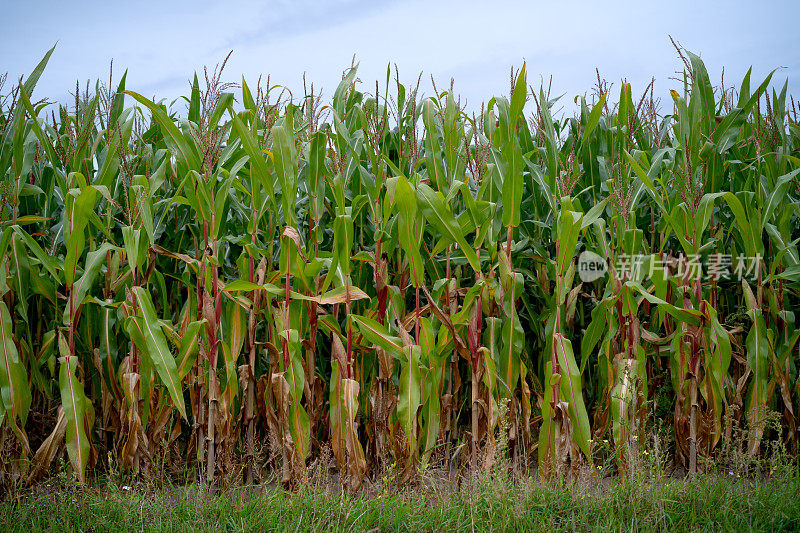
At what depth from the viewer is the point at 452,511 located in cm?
276

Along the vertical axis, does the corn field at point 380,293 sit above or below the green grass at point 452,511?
above

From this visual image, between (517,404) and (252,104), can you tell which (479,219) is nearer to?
(517,404)

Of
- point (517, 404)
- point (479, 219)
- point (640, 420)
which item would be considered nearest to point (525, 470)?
point (517, 404)

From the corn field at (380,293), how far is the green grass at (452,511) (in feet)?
1.05

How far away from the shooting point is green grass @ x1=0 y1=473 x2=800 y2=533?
104 inches

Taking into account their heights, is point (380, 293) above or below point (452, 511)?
above

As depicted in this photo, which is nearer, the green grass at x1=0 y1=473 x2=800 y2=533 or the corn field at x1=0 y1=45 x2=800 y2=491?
the green grass at x1=0 y1=473 x2=800 y2=533

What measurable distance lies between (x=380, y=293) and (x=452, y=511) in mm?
1208

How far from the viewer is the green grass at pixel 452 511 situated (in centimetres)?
263

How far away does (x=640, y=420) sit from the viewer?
3.43 meters

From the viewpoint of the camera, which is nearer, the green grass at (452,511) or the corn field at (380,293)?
the green grass at (452,511)

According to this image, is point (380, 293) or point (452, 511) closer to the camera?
point (452, 511)

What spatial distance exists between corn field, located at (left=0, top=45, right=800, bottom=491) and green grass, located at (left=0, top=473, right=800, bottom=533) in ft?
1.05

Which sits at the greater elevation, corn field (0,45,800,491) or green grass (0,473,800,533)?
corn field (0,45,800,491)
